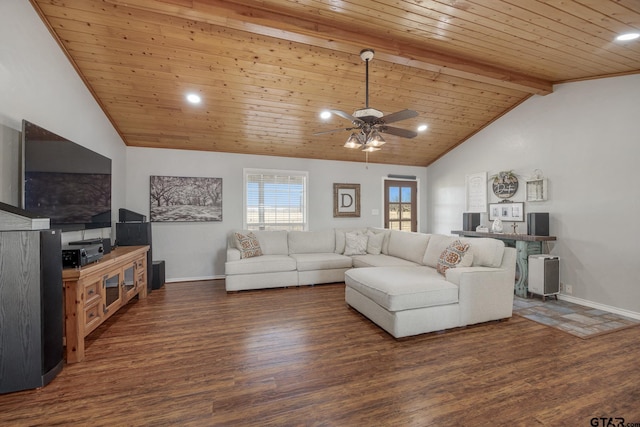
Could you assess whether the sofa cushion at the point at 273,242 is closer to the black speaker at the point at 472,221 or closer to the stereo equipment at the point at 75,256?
Answer: the stereo equipment at the point at 75,256

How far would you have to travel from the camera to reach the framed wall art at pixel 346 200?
5.96m

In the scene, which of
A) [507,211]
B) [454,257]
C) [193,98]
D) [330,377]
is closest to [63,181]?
[193,98]

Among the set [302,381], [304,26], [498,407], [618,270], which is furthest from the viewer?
[618,270]

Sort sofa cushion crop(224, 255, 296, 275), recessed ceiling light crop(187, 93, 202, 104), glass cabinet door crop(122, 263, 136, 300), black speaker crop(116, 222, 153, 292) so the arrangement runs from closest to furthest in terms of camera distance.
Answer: glass cabinet door crop(122, 263, 136, 300)
recessed ceiling light crop(187, 93, 202, 104)
black speaker crop(116, 222, 153, 292)
sofa cushion crop(224, 255, 296, 275)

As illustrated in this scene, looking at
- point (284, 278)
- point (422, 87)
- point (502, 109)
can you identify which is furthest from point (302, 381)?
point (502, 109)

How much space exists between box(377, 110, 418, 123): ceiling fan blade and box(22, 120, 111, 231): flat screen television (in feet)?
10.2

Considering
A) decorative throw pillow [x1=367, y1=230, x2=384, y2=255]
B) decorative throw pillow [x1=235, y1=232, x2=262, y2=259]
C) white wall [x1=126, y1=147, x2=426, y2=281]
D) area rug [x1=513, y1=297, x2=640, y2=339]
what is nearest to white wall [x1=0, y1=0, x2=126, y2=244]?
white wall [x1=126, y1=147, x2=426, y2=281]

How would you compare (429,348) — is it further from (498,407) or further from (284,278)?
(284,278)

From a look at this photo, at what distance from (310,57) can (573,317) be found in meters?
4.38

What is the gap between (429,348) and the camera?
8.19 feet

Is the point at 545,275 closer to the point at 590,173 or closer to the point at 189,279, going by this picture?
the point at 590,173

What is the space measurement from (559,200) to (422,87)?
258 cm

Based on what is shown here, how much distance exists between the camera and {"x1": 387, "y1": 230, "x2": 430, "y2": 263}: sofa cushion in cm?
414

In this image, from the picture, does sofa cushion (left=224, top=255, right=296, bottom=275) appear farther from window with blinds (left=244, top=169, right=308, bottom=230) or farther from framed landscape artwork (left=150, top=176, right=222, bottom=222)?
framed landscape artwork (left=150, top=176, right=222, bottom=222)
